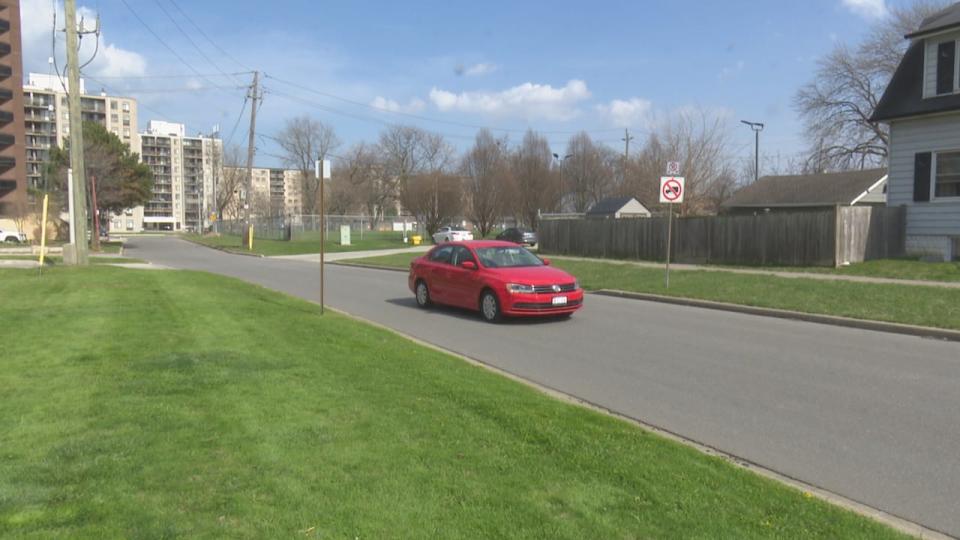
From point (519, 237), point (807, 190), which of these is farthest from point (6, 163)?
point (807, 190)

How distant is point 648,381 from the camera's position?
23.8ft

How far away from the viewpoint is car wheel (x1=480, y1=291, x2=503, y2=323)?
38.4 feet

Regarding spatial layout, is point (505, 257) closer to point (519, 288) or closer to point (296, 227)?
point (519, 288)

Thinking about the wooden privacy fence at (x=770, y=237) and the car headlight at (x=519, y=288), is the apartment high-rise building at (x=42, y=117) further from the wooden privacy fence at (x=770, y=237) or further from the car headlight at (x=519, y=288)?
the car headlight at (x=519, y=288)

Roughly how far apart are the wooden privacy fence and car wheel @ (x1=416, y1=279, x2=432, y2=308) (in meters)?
12.2

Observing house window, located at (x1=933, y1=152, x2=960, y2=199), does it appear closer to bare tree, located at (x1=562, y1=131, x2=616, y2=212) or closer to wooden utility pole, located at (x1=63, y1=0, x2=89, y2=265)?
Result: wooden utility pole, located at (x1=63, y1=0, x2=89, y2=265)

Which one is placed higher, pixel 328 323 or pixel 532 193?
pixel 532 193

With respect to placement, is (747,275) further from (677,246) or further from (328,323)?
(328,323)

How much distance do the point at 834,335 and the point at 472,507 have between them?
8906 mm

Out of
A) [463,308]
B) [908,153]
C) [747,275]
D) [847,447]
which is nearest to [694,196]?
[908,153]

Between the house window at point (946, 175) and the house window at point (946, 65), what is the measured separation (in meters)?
Result: 1.83

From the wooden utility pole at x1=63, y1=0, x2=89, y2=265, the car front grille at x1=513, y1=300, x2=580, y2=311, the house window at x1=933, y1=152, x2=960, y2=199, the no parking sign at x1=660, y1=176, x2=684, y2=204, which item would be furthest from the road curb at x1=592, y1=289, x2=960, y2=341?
the wooden utility pole at x1=63, y1=0, x2=89, y2=265

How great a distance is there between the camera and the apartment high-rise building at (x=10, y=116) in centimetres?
7250

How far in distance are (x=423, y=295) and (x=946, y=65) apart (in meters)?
16.4
